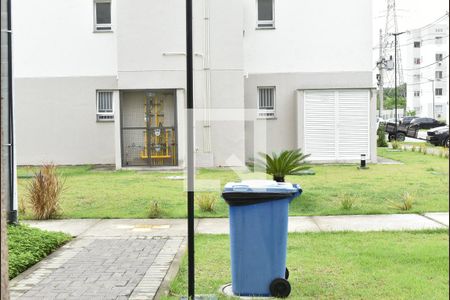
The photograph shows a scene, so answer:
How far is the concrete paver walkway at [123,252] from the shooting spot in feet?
20.5

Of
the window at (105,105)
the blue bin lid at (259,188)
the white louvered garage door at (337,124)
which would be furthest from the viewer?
the window at (105,105)

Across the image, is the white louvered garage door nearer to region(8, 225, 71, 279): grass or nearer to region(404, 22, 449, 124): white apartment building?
region(8, 225, 71, 279): grass

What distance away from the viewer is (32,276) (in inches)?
267

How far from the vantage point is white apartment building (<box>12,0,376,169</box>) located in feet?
65.4

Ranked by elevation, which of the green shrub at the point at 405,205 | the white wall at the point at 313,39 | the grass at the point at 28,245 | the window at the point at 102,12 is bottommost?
the grass at the point at 28,245

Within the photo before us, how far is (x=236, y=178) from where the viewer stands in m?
17.0

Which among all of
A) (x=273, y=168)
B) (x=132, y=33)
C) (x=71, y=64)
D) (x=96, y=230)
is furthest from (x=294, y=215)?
(x=71, y=64)

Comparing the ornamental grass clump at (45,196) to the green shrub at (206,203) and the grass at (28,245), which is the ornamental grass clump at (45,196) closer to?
the grass at (28,245)

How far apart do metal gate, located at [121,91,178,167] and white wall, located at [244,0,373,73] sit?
11.9 ft

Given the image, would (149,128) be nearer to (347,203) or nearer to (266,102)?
(266,102)

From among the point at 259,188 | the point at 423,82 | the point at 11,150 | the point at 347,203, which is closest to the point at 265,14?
the point at 347,203

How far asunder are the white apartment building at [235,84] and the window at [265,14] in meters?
0.04

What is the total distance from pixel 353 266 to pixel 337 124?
14.1m

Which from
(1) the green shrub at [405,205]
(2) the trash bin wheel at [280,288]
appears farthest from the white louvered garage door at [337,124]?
(2) the trash bin wheel at [280,288]
